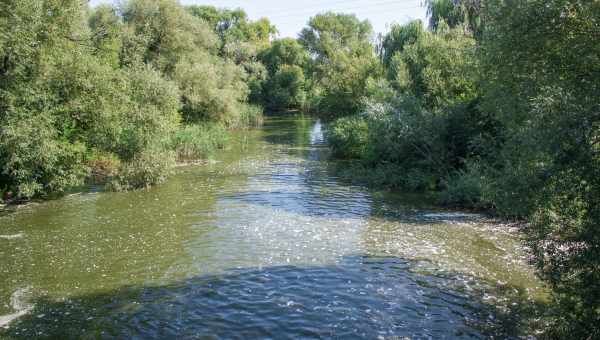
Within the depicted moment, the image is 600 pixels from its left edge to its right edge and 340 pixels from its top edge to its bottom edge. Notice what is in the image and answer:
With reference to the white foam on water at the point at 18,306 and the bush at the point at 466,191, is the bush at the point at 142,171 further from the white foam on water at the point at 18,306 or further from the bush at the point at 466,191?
the bush at the point at 466,191

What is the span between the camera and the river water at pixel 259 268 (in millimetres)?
10461

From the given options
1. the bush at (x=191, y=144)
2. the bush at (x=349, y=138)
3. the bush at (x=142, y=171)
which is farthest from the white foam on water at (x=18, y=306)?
the bush at (x=349, y=138)

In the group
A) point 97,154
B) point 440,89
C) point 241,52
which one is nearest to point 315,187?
point 440,89

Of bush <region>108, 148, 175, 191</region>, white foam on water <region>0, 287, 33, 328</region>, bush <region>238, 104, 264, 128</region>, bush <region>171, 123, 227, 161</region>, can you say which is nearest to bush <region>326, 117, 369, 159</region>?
bush <region>171, 123, 227, 161</region>

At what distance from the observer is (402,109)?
2706cm

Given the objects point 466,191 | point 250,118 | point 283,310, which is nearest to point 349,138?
point 466,191

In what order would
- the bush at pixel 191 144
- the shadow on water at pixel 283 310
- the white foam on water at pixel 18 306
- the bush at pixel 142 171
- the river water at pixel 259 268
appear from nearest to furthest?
the shadow on water at pixel 283 310 < the river water at pixel 259 268 < the white foam on water at pixel 18 306 < the bush at pixel 142 171 < the bush at pixel 191 144

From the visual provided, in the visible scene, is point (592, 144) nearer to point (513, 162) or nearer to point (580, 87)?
point (580, 87)

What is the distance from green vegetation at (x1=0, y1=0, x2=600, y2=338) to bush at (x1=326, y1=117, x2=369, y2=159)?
0.15m

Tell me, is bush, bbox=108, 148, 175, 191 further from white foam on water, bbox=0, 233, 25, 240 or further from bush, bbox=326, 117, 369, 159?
bush, bbox=326, 117, 369, 159

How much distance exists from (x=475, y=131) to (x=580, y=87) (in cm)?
1576

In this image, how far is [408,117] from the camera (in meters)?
25.7

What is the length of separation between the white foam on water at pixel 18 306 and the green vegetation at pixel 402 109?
8.99m

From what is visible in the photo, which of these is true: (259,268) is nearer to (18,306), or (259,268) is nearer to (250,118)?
(18,306)
